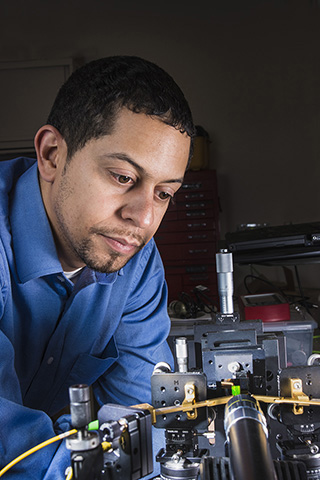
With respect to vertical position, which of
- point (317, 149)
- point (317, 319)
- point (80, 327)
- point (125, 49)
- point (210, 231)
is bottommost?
point (317, 319)

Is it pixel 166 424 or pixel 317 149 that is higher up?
pixel 317 149

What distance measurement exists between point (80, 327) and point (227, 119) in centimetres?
302

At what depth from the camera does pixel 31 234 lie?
0.94 metres

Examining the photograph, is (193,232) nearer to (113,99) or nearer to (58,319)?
(58,319)

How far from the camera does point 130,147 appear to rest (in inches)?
31.6

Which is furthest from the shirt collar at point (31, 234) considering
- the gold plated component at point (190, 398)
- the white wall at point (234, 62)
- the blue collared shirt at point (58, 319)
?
the white wall at point (234, 62)

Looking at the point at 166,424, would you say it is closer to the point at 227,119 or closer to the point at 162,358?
the point at 162,358

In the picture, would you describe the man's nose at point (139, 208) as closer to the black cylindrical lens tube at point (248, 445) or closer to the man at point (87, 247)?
the man at point (87, 247)

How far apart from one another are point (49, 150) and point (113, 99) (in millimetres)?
184

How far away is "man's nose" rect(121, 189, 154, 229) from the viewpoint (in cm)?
81

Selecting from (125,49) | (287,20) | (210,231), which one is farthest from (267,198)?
(125,49)

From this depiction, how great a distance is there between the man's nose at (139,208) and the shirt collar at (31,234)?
207 millimetres

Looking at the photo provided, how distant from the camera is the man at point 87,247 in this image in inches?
31.8

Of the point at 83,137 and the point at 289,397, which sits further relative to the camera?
the point at 83,137
